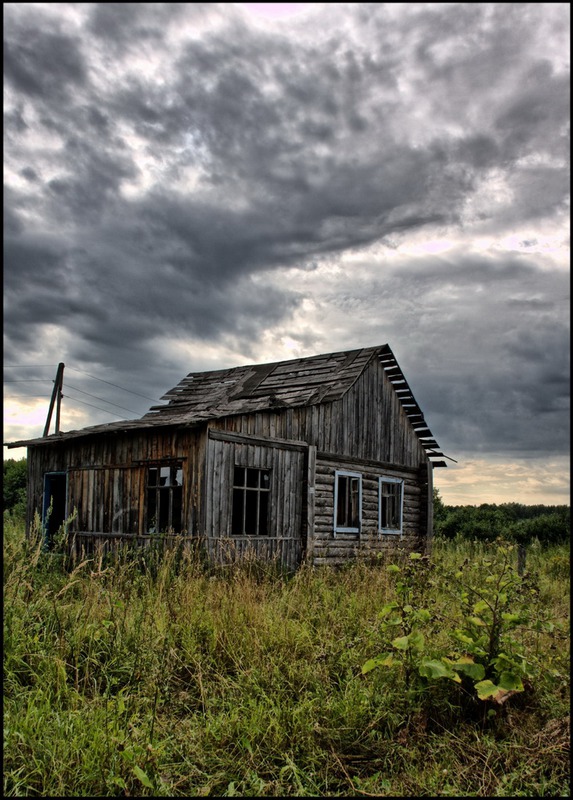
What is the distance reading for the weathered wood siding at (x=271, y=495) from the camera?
11.8 meters

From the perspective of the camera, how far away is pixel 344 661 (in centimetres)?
571

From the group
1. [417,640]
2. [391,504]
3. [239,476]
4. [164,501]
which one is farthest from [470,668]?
[391,504]

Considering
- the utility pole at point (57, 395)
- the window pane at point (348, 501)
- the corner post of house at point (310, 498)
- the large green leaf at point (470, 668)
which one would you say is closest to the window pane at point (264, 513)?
the corner post of house at point (310, 498)

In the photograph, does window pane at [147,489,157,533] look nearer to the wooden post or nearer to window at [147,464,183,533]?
window at [147,464,183,533]

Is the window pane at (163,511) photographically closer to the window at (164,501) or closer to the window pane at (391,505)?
the window at (164,501)

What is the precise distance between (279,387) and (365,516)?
12.9 ft

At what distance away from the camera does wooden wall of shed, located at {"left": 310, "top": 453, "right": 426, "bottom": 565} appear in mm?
14602

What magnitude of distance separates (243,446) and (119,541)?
10.3ft

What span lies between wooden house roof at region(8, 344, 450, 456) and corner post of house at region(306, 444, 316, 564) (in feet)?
3.95

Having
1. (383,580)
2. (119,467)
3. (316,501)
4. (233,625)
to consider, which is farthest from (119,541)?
(233,625)

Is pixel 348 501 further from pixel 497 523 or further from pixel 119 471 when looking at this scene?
pixel 497 523

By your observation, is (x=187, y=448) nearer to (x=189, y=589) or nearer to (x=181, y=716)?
(x=189, y=589)

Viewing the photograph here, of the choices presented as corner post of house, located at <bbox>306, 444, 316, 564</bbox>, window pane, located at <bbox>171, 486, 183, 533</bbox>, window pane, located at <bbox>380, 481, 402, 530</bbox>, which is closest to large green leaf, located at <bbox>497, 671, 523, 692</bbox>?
window pane, located at <bbox>171, 486, 183, 533</bbox>

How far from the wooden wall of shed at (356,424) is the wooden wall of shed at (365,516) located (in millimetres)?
313
